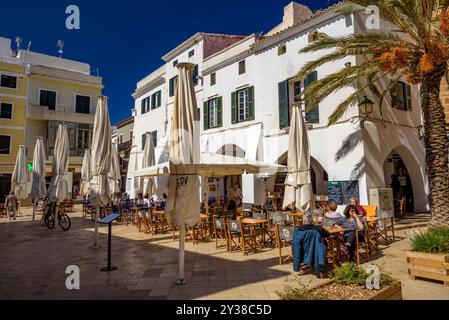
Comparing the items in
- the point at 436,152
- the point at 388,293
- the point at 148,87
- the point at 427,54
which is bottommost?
the point at 388,293

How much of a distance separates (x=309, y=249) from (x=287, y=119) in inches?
370

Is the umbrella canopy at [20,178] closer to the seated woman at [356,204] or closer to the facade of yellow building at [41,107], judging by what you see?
the facade of yellow building at [41,107]

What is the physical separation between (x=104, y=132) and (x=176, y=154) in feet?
14.5

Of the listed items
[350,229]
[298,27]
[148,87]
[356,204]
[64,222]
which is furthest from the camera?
[148,87]

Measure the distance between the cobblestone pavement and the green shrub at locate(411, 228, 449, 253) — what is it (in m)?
0.57

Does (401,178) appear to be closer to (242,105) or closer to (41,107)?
(242,105)

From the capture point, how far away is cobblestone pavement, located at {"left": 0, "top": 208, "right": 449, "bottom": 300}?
514cm

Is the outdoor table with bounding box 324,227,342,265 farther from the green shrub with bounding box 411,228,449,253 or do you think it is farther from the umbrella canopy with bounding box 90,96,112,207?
the umbrella canopy with bounding box 90,96,112,207

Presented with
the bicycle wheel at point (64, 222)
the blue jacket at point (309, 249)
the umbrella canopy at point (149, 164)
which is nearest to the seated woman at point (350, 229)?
the blue jacket at point (309, 249)

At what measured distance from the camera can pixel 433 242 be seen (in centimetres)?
→ 548

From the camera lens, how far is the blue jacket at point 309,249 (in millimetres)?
5750

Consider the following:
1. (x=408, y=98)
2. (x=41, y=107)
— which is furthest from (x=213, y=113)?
(x=41, y=107)

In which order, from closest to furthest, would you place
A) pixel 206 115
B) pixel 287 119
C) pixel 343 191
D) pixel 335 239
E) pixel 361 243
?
pixel 335 239, pixel 361 243, pixel 343 191, pixel 287 119, pixel 206 115
